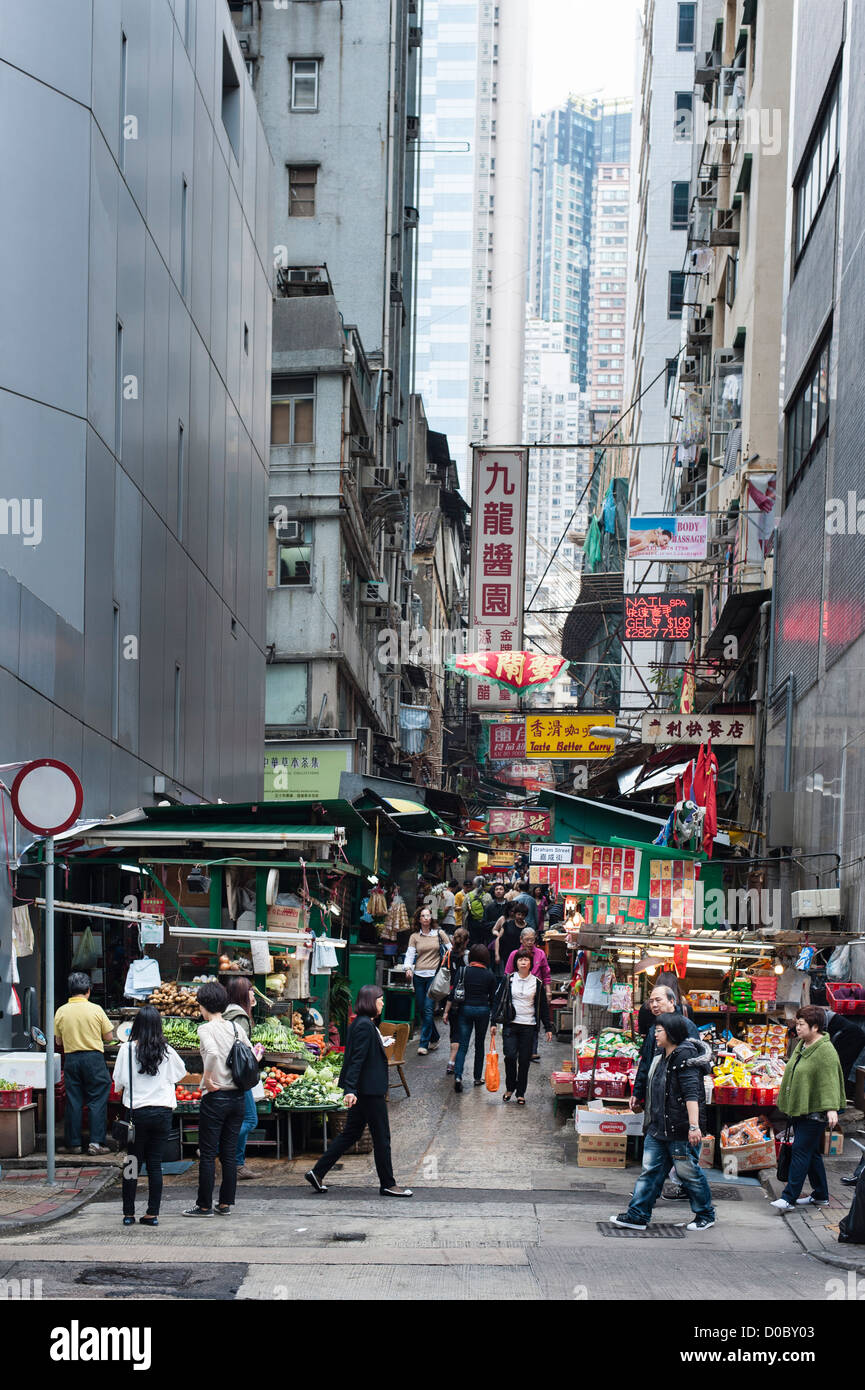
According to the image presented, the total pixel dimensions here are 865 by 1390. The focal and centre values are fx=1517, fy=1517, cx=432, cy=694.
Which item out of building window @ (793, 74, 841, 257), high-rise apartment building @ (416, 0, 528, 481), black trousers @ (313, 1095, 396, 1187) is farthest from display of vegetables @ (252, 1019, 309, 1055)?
high-rise apartment building @ (416, 0, 528, 481)

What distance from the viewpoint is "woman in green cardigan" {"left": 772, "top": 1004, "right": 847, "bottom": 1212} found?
1114 centimetres

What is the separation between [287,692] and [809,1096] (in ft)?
96.0

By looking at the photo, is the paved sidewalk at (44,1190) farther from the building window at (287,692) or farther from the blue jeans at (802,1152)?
the building window at (287,692)

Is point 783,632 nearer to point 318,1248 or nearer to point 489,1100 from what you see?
point 489,1100

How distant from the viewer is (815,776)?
20.0 meters

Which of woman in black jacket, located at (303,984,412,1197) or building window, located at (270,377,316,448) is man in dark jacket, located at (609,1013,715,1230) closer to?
woman in black jacket, located at (303,984,412,1197)

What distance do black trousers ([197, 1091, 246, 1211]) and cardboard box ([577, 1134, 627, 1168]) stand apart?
3622 millimetres

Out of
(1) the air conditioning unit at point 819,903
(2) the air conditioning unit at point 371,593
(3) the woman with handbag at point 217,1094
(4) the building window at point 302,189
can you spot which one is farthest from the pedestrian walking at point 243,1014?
(4) the building window at point 302,189

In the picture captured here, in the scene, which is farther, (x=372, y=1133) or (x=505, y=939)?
(x=505, y=939)

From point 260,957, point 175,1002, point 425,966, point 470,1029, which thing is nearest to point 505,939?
point 425,966

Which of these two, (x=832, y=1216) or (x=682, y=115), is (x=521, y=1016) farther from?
(x=682, y=115)

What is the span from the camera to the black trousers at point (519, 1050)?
1619 cm

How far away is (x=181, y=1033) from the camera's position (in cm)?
1409
